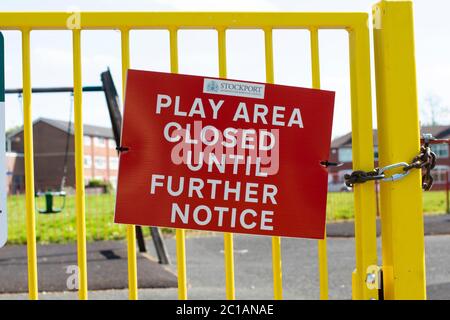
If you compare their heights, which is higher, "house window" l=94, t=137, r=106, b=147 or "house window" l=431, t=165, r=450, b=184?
"house window" l=94, t=137, r=106, b=147

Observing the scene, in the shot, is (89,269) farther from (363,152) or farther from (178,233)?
(363,152)

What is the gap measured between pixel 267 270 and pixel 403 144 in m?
7.02

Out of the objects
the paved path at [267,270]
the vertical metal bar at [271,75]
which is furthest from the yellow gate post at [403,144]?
the paved path at [267,270]

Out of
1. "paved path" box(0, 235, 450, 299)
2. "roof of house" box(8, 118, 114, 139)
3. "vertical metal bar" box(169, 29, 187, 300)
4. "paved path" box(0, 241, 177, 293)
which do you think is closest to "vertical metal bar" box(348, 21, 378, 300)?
"vertical metal bar" box(169, 29, 187, 300)

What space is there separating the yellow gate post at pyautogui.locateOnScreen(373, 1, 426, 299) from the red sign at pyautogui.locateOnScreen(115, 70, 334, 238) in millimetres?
301

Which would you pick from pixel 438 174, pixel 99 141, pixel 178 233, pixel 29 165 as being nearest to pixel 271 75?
pixel 178 233

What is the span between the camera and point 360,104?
2443mm

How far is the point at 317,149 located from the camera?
2428mm

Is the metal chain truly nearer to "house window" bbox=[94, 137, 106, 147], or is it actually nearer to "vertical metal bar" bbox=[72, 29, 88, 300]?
"vertical metal bar" bbox=[72, 29, 88, 300]

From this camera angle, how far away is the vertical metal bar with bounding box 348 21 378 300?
95.9 inches

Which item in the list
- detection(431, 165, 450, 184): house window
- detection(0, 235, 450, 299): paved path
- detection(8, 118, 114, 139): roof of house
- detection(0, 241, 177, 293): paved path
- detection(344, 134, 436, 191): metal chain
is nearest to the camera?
detection(344, 134, 436, 191): metal chain

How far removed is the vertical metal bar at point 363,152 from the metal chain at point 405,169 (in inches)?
1.8

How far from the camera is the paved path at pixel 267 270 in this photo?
736 cm
